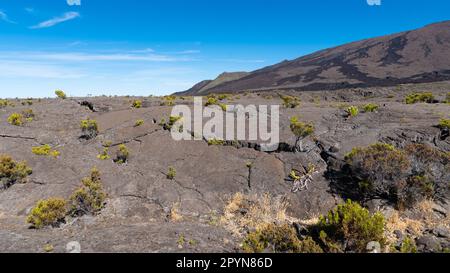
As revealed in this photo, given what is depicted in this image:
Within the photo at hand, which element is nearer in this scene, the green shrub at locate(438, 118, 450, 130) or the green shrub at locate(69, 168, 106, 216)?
the green shrub at locate(69, 168, 106, 216)

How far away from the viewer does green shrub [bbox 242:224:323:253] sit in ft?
23.6

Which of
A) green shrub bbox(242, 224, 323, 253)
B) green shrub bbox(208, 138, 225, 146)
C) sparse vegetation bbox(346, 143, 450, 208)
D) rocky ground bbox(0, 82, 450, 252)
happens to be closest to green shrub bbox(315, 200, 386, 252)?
green shrub bbox(242, 224, 323, 253)

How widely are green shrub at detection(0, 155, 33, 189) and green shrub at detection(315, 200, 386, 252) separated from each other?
36.9 feet

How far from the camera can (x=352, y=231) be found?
7391mm

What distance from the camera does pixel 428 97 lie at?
26516 millimetres

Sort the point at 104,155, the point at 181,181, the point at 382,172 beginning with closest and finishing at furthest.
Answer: the point at 382,172, the point at 181,181, the point at 104,155

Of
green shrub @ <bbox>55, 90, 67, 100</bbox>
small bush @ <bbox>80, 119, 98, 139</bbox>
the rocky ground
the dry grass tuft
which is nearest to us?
the rocky ground

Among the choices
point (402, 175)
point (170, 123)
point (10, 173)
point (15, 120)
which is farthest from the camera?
point (15, 120)

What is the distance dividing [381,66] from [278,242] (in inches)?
3268

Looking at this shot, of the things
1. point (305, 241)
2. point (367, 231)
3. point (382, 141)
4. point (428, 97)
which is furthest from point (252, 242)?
point (428, 97)

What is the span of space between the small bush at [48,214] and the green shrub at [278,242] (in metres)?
5.43

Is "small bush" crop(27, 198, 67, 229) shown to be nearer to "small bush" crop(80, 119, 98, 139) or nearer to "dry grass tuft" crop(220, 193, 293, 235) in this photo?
"dry grass tuft" crop(220, 193, 293, 235)

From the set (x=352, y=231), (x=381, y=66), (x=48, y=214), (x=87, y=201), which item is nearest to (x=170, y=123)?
(x=87, y=201)

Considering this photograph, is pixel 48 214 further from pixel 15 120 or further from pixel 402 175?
pixel 15 120
